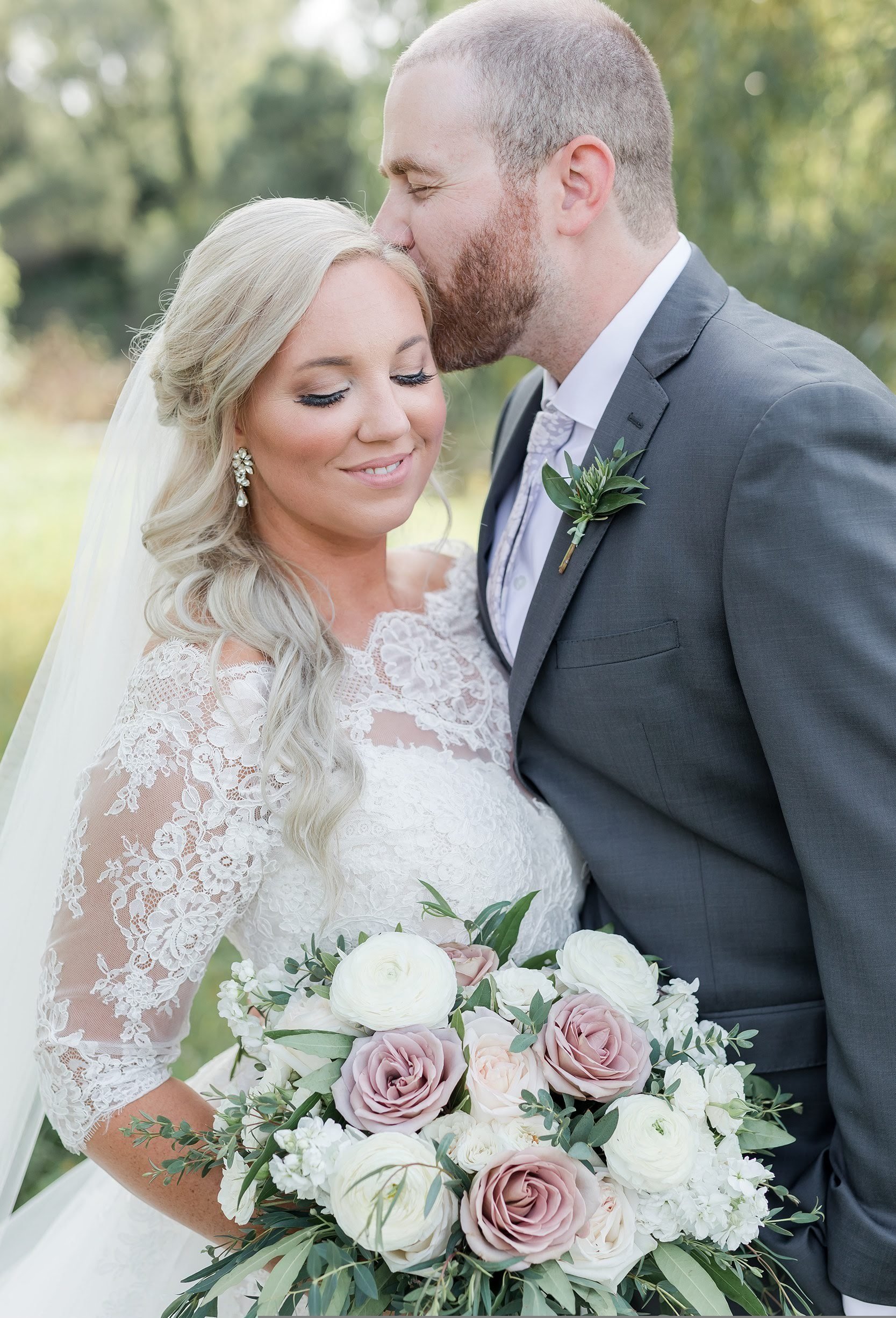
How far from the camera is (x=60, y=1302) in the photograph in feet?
8.39

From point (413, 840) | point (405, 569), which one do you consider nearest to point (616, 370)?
point (405, 569)

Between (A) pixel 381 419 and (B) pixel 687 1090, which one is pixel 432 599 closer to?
(A) pixel 381 419

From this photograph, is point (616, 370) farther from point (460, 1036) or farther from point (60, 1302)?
point (60, 1302)

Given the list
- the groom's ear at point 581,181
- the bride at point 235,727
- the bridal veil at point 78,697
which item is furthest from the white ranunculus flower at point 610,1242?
the groom's ear at point 581,181

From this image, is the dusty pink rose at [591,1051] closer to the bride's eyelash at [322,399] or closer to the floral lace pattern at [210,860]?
the floral lace pattern at [210,860]

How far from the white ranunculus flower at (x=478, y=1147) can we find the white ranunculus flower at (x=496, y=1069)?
0.08 ft

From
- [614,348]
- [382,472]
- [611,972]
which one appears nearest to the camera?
[611,972]

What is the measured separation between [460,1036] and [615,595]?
0.86m

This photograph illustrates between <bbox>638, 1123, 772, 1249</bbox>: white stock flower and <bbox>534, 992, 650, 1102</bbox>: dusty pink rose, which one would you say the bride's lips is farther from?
<bbox>638, 1123, 772, 1249</bbox>: white stock flower

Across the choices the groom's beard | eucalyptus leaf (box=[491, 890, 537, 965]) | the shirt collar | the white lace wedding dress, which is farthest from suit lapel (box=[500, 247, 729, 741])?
eucalyptus leaf (box=[491, 890, 537, 965])

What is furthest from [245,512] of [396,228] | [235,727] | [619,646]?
[619,646]

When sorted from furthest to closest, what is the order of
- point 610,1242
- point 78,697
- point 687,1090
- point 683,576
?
point 78,697 < point 683,576 < point 687,1090 < point 610,1242

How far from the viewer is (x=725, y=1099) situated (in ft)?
6.38

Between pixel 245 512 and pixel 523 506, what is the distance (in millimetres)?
641
